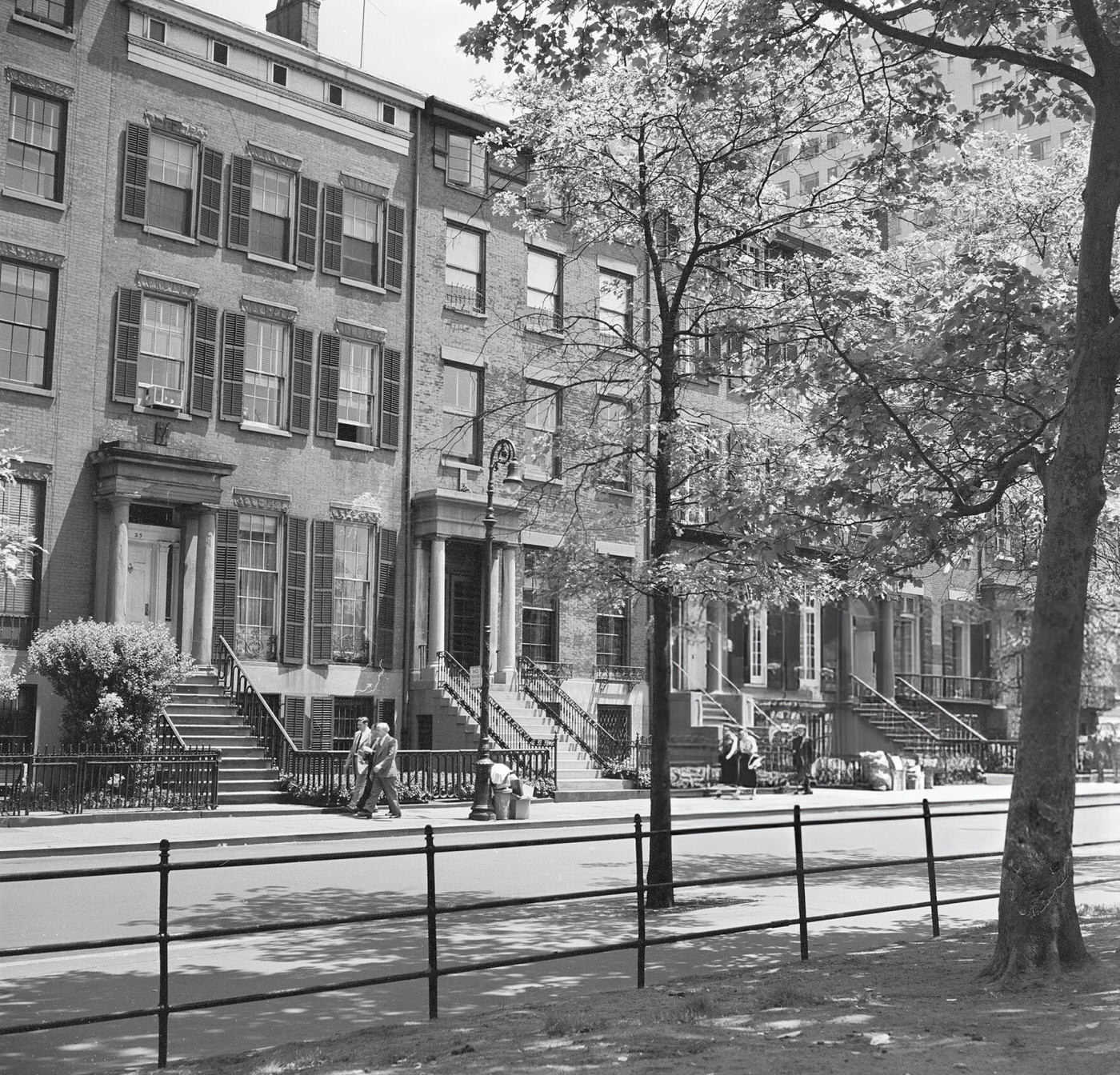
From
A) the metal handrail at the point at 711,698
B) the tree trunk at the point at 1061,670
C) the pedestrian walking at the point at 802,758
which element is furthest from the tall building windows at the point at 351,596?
the tree trunk at the point at 1061,670

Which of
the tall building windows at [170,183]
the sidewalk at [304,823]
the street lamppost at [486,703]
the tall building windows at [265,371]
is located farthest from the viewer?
the tall building windows at [265,371]

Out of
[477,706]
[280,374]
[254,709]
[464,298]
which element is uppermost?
[464,298]

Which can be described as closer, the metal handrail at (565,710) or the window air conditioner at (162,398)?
the window air conditioner at (162,398)

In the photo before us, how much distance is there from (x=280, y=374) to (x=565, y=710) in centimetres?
1055

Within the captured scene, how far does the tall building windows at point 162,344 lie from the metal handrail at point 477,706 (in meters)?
8.53

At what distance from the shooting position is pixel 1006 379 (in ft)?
40.6

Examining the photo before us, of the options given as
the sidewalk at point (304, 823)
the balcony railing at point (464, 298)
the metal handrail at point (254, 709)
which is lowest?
the sidewalk at point (304, 823)

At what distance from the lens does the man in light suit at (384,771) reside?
23156 millimetres

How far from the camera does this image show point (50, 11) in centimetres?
2631

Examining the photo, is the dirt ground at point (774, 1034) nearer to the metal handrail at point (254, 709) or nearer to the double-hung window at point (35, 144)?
the metal handrail at point (254, 709)

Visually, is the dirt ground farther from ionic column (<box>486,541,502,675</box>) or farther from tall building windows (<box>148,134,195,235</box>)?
ionic column (<box>486,541,502,675</box>)

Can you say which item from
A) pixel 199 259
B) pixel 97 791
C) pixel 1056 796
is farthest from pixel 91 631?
pixel 1056 796

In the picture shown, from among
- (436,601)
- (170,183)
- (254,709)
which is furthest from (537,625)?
(170,183)

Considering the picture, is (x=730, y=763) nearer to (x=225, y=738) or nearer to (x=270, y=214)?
(x=225, y=738)
